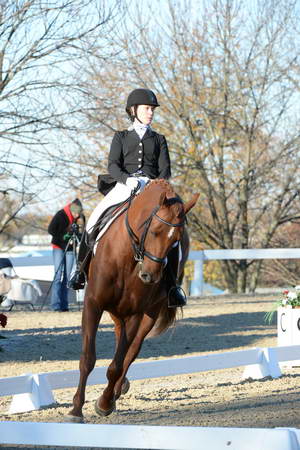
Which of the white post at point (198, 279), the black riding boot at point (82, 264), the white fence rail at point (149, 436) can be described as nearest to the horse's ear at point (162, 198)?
the black riding boot at point (82, 264)

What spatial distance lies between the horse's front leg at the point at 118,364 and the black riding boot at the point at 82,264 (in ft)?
2.47

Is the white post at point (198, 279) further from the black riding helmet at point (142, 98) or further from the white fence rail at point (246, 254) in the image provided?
the black riding helmet at point (142, 98)

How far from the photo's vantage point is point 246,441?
3.75m

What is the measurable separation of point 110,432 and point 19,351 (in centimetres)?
860

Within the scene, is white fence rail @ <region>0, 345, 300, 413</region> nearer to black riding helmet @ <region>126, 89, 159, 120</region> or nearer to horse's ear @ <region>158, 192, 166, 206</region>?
horse's ear @ <region>158, 192, 166, 206</region>

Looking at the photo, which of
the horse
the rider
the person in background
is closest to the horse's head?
the horse

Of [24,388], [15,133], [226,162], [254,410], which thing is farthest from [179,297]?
[226,162]

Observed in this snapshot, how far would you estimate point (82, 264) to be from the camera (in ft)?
25.6

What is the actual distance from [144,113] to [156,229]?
5.84 feet

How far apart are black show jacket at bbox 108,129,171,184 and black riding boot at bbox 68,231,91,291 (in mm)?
736

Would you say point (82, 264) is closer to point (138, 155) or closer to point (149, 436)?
point (138, 155)

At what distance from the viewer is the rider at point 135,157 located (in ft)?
25.9

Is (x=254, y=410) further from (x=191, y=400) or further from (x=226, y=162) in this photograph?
(x=226, y=162)

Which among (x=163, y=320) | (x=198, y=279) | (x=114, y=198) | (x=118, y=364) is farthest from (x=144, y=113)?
(x=198, y=279)
